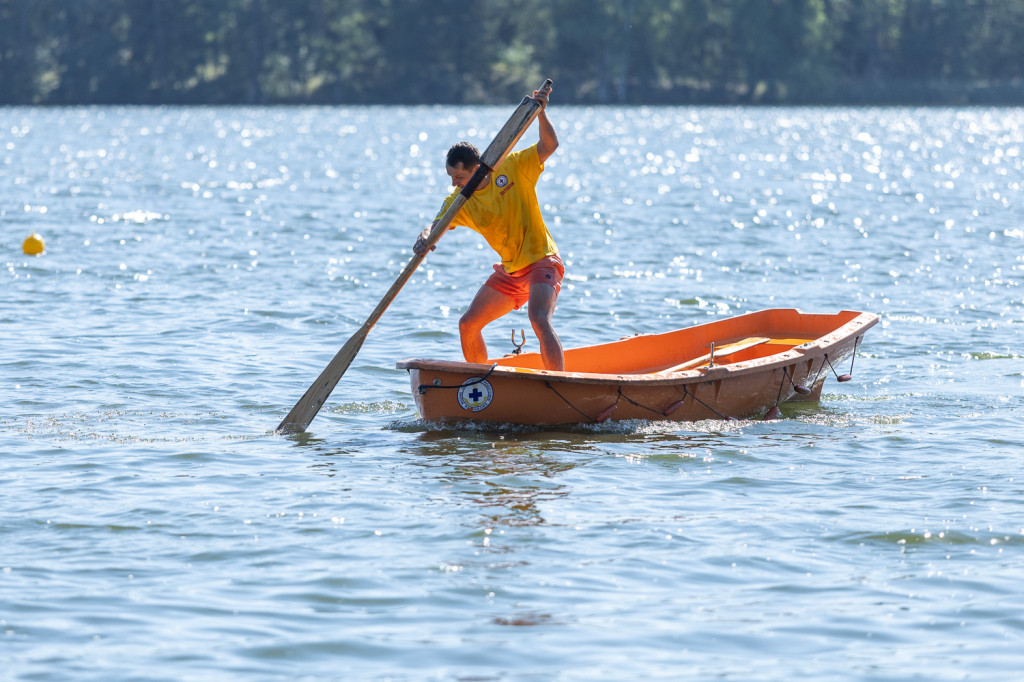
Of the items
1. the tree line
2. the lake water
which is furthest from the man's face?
the tree line

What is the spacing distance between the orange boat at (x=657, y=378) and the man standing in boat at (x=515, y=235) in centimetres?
41

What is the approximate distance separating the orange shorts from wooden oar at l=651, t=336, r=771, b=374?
161cm

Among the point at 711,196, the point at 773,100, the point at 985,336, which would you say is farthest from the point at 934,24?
the point at 985,336

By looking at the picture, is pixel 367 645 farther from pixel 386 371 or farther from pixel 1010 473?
pixel 386 371

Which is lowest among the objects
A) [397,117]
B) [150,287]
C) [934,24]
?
[150,287]

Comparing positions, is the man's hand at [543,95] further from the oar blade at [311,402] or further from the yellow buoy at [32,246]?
the yellow buoy at [32,246]

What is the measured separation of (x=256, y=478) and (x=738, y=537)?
118 inches

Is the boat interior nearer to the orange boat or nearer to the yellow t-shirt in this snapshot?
the orange boat

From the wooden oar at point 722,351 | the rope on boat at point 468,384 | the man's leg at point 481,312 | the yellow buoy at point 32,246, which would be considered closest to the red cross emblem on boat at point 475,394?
the rope on boat at point 468,384

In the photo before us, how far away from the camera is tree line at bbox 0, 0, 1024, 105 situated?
9806 cm

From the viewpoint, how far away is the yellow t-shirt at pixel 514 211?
9539mm

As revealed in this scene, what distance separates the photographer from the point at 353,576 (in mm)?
6656

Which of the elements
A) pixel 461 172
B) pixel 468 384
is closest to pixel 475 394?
pixel 468 384

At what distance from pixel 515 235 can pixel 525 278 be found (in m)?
0.32
